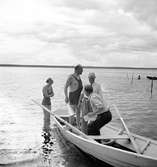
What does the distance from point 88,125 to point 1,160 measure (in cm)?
287

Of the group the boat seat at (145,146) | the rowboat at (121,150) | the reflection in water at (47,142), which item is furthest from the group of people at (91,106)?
the reflection in water at (47,142)

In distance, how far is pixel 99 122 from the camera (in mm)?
7707

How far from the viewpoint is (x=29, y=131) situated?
38.8 ft

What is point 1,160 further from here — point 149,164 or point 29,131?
point 149,164

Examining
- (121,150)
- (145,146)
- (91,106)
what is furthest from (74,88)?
(121,150)

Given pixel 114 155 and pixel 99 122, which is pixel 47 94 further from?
pixel 114 155

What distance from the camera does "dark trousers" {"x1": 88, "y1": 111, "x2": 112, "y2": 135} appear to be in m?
7.61

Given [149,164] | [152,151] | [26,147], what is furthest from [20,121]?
[149,164]

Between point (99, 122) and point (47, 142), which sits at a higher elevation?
point (99, 122)

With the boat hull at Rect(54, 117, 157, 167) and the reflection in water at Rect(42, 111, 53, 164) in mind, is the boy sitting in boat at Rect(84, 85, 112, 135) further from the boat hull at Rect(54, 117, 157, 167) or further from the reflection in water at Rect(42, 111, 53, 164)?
the reflection in water at Rect(42, 111, 53, 164)

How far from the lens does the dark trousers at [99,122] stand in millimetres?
7605

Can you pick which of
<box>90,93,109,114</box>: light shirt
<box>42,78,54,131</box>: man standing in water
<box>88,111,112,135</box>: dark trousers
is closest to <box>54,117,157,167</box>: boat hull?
<box>88,111,112,135</box>: dark trousers

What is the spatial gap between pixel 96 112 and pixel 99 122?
440 mm

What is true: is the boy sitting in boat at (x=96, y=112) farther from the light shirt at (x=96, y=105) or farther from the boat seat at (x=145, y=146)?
the boat seat at (x=145, y=146)
